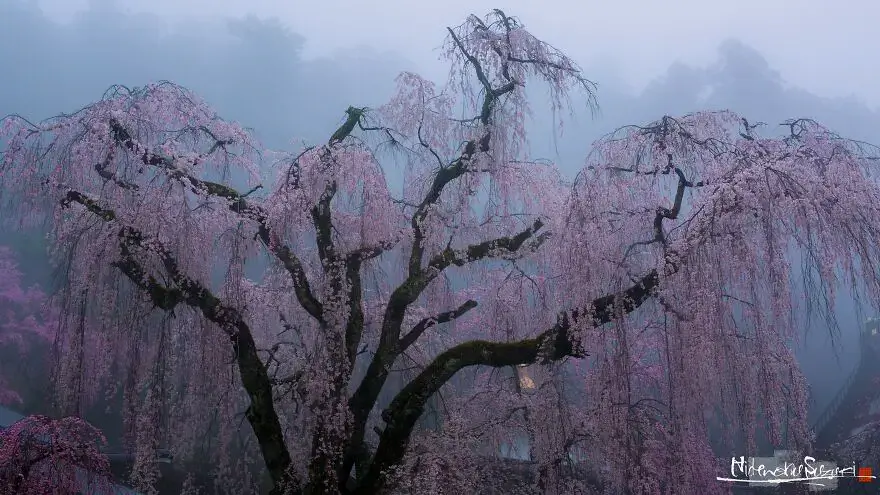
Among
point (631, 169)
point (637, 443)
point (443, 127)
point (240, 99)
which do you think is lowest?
point (637, 443)

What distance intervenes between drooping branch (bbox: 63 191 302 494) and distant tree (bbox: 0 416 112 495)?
141 centimetres

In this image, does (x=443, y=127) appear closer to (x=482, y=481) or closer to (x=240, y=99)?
(x=482, y=481)

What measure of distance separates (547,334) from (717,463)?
3.45m

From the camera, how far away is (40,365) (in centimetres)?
1255

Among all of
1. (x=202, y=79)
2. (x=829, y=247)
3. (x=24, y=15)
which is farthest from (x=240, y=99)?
(x=829, y=247)

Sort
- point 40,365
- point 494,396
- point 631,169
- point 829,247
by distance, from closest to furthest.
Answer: point 829,247
point 631,169
point 494,396
point 40,365

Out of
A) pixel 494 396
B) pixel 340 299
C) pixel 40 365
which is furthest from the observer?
pixel 40 365

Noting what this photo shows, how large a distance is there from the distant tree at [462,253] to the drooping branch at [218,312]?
25 millimetres

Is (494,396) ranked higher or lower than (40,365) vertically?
lower

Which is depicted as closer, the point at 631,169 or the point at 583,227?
the point at 583,227

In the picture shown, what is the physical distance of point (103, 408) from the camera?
13.0 metres

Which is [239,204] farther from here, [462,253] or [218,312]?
[462,253]

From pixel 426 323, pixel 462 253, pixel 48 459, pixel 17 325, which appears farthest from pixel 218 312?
pixel 17 325

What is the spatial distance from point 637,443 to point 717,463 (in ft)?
5.23
